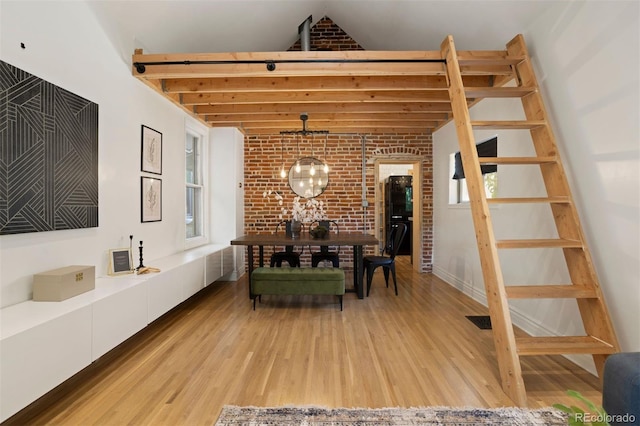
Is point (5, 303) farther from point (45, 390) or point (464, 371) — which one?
point (464, 371)

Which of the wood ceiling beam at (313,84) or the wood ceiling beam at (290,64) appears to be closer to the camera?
the wood ceiling beam at (290,64)

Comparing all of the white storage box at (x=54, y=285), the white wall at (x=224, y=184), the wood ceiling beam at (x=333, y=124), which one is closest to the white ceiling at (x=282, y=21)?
the wood ceiling beam at (x=333, y=124)

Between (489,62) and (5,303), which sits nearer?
(5,303)

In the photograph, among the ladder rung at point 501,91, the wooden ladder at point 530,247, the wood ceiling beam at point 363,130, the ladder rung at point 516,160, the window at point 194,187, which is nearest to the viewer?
the wooden ladder at point 530,247

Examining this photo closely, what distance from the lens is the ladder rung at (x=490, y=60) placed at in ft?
9.41

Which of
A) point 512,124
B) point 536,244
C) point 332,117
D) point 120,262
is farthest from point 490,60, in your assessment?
point 120,262

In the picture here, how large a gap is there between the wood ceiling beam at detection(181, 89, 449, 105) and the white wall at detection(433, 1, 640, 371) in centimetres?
104

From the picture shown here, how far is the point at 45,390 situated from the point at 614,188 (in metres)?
3.62

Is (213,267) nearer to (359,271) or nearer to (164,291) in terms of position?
(164,291)

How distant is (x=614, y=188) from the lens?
2.18m

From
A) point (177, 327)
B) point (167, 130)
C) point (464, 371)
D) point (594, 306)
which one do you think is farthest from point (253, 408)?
point (167, 130)

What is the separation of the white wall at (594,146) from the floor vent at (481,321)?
302 millimetres

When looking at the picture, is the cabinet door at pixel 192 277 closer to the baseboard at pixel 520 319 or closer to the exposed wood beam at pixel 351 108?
the exposed wood beam at pixel 351 108

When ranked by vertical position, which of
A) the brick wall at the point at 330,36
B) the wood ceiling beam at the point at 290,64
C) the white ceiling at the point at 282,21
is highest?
the brick wall at the point at 330,36
